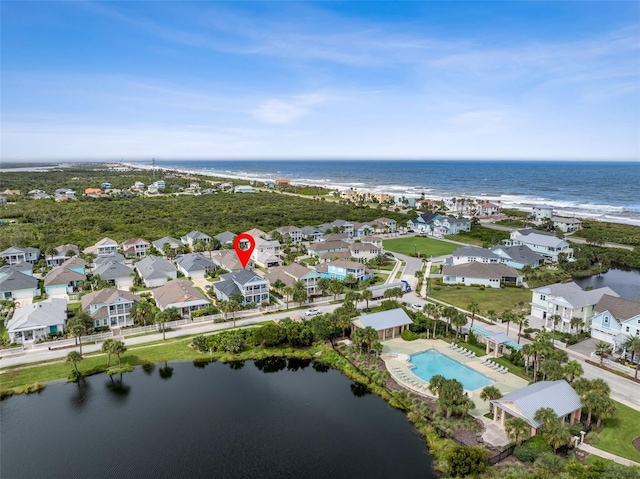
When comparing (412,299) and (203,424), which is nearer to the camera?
(203,424)

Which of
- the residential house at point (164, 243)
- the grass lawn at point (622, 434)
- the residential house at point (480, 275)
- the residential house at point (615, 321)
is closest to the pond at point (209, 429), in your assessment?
the grass lawn at point (622, 434)

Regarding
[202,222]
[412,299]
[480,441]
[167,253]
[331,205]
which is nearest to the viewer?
[480,441]

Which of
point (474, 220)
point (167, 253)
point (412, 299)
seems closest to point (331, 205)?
point (474, 220)

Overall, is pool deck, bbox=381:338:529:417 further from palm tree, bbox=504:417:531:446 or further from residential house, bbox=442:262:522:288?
residential house, bbox=442:262:522:288

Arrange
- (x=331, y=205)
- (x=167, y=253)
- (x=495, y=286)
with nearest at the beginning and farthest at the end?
(x=495, y=286) < (x=167, y=253) < (x=331, y=205)

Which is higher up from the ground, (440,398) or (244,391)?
(440,398)

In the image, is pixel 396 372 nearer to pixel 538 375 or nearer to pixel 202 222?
pixel 538 375

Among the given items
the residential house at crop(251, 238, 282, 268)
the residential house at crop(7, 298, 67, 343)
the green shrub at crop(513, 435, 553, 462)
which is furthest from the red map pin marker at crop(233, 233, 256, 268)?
the green shrub at crop(513, 435, 553, 462)

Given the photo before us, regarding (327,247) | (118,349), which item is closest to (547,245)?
(327,247)
